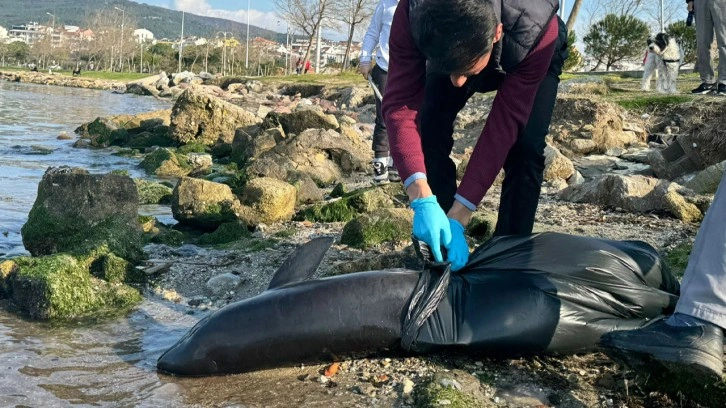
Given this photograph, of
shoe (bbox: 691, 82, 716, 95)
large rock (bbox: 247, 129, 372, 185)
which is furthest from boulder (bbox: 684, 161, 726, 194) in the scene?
shoe (bbox: 691, 82, 716, 95)

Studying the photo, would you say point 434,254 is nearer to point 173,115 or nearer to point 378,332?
point 378,332

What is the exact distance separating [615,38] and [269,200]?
28.9 metres

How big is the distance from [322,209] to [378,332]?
140 inches

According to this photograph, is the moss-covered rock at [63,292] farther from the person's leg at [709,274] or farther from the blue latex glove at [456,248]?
the person's leg at [709,274]

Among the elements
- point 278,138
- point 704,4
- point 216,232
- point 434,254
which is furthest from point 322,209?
point 704,4

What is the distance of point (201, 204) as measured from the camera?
703 centimetres

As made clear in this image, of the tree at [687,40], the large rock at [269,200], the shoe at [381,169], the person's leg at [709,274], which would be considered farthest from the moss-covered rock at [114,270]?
the tree at [687,40]

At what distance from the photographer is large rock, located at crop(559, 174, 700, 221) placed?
6.25m

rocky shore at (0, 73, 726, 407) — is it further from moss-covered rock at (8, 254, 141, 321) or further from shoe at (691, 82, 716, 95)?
shoe at (691, 82, 716, 95)

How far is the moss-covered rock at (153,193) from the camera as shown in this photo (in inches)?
351

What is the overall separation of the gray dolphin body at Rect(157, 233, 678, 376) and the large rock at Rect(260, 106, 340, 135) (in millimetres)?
8757

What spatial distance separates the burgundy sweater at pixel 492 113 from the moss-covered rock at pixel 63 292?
209 cm

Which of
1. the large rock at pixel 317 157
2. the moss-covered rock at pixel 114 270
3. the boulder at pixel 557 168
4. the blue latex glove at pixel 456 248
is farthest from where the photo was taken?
the large rock at pixel 317 157

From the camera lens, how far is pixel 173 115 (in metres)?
15.7
